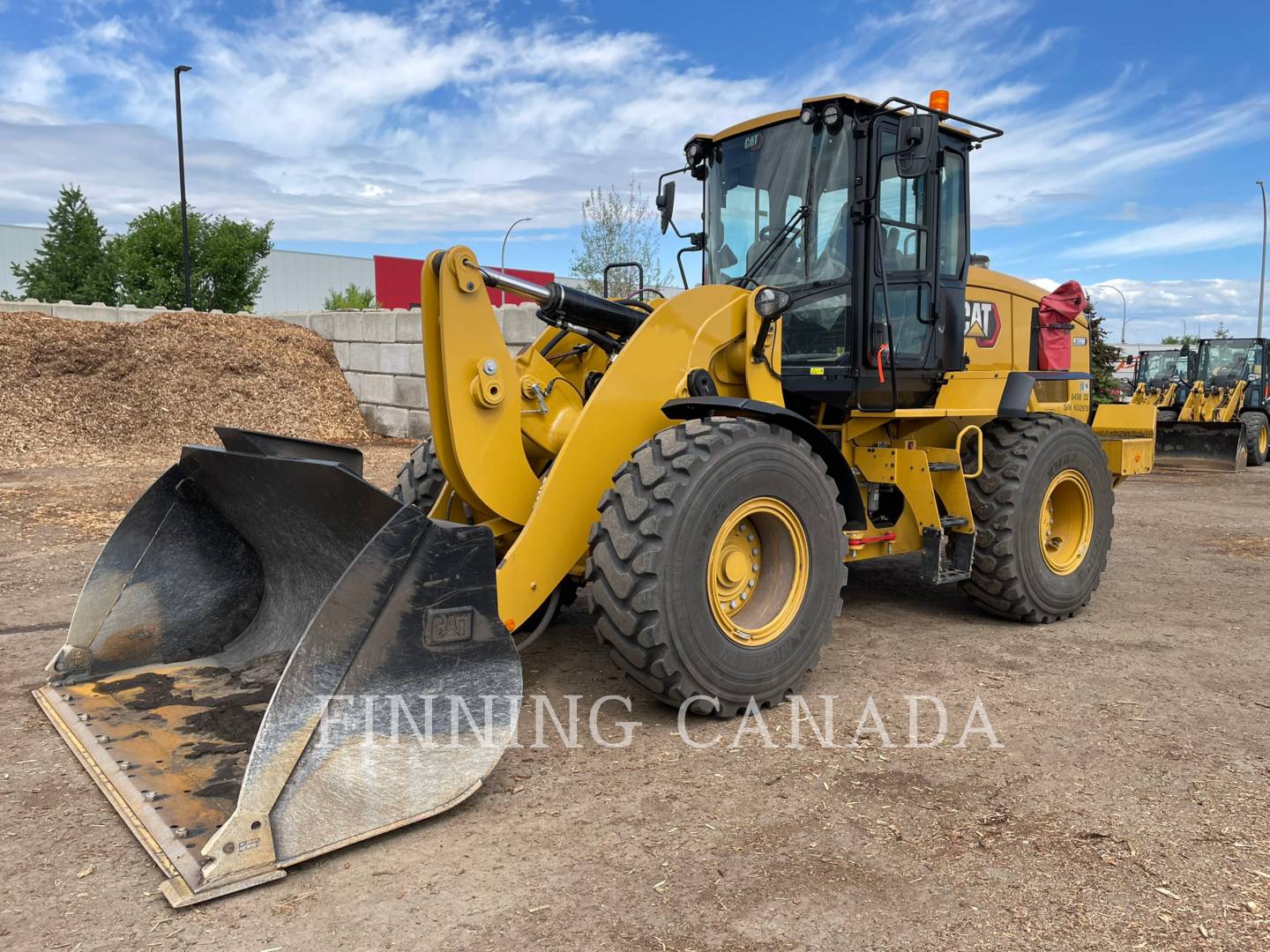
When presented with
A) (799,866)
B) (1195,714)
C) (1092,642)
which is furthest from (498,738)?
(1092,642)

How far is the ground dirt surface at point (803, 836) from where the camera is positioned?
2604 mm

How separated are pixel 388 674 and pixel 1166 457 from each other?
16482mm

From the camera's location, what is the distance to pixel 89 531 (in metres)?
8.17

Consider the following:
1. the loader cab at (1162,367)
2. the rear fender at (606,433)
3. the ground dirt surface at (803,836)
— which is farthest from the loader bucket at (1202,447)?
the rear fender at (606,433)

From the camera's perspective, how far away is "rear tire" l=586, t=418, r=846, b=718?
3656 mm

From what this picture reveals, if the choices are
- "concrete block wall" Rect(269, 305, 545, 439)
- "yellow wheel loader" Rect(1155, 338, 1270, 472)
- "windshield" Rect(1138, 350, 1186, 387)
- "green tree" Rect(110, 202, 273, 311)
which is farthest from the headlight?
"green tree" Rect(110, 202, 273, 311)

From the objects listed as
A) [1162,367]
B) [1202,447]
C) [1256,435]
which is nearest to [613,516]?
[1202,447]

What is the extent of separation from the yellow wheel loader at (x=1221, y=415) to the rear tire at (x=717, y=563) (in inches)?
565

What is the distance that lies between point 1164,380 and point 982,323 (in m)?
16.8

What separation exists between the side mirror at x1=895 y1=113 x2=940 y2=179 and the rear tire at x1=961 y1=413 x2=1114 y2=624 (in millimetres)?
1809

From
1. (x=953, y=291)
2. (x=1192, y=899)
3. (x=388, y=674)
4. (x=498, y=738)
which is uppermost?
(x=953, y=291)

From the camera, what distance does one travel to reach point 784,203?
512 cm

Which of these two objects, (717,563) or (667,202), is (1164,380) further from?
(717,563)

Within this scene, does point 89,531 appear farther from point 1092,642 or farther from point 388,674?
point 1092,642
